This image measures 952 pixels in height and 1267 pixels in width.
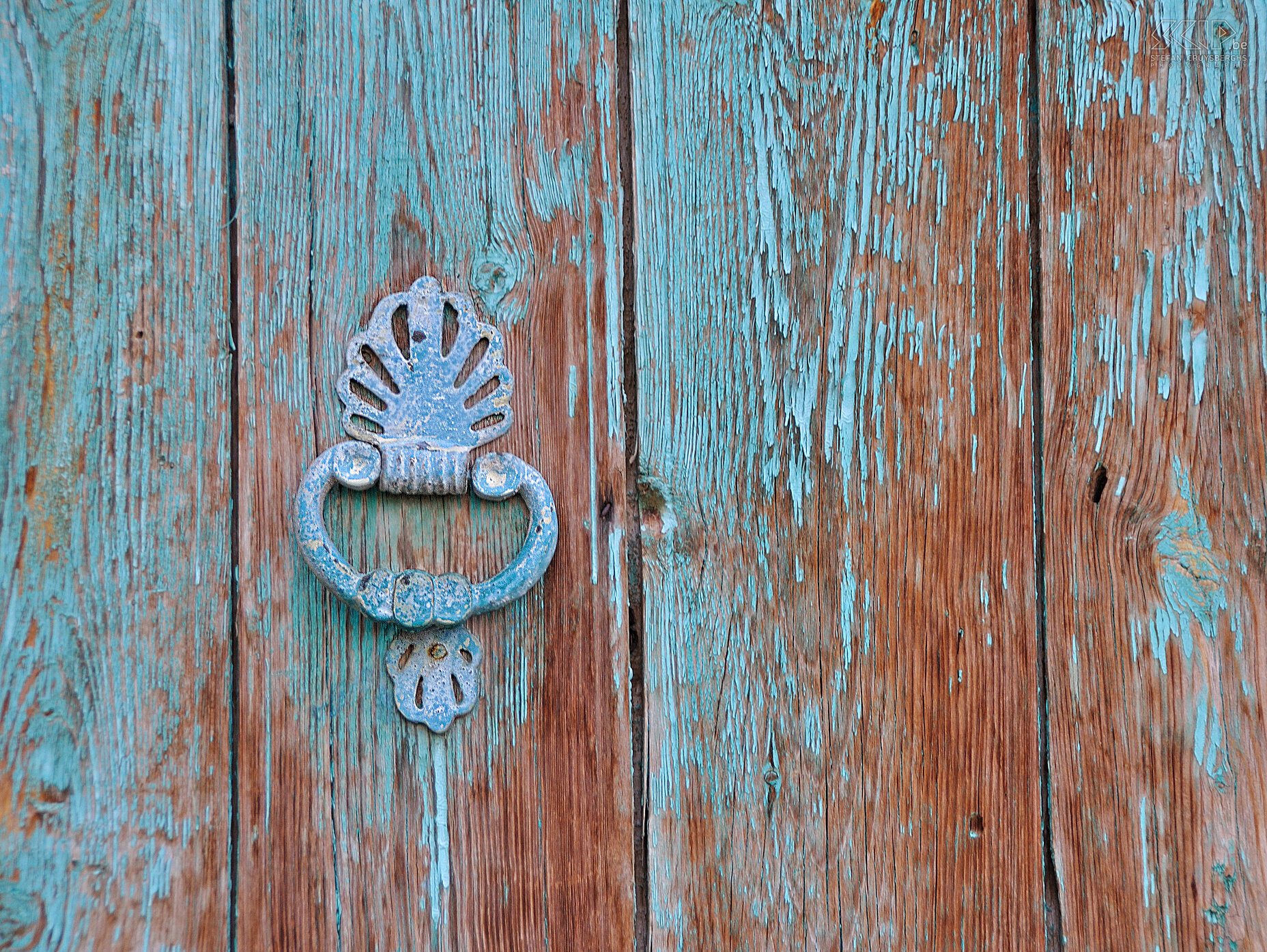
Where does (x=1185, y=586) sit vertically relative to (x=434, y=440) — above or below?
below

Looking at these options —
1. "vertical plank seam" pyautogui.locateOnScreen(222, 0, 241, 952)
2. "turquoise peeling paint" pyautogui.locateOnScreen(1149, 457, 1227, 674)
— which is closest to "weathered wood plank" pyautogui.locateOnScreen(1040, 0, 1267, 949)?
"turquoise peeling paint" pyautogui.locateOnScreen(1149, 457, 1227, 674)

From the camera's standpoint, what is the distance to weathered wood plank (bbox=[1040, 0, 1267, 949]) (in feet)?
2.15

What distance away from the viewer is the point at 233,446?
0.64 meters

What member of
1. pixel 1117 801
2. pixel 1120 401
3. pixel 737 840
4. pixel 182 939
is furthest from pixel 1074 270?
pixel 182 939

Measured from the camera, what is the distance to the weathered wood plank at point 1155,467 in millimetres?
656

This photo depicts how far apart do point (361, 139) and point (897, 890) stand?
787mm

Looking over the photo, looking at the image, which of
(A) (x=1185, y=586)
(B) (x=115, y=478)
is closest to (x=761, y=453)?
(A) (x=1185, y=586)

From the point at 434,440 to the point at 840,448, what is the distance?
1.14 ft

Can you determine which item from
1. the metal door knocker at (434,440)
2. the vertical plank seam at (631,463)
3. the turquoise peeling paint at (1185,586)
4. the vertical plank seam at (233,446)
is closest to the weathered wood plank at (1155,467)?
the turquoise peeling paint at (1185,586)

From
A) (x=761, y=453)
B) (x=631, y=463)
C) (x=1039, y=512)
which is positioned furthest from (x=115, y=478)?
(x=1039, y=512)

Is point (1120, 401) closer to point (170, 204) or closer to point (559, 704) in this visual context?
point (559, 704)

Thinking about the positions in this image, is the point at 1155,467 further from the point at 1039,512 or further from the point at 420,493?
the point at 420,493

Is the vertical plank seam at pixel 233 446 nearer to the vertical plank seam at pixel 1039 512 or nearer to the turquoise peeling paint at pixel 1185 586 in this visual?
the vertical plank seam at pixel 1039 512

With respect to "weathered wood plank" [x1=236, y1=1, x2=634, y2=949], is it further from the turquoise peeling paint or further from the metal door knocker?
the turquoise peeling paint
